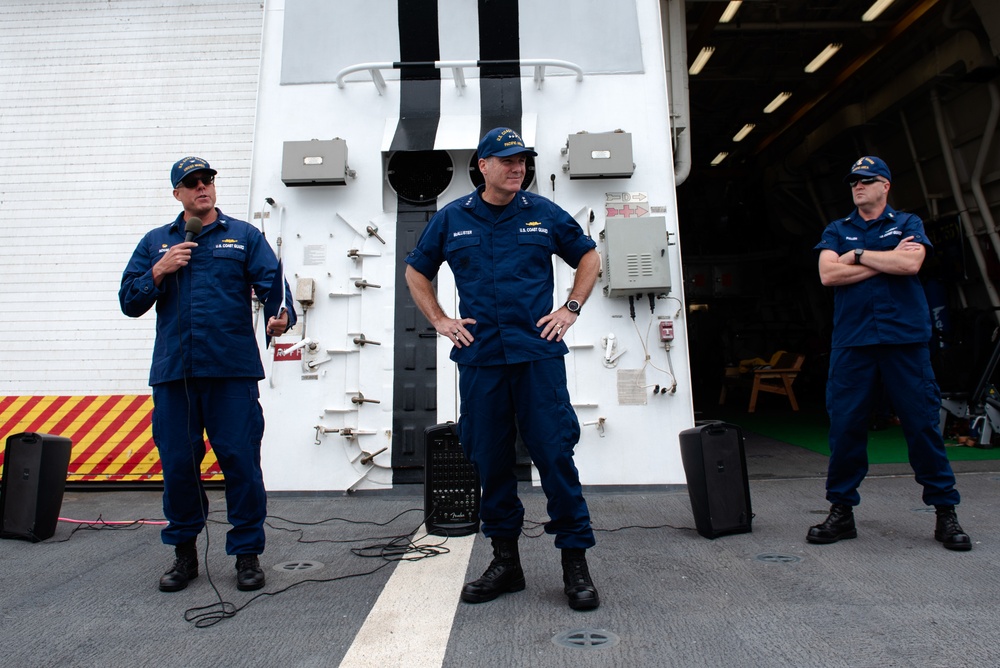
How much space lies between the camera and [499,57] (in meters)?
5.06

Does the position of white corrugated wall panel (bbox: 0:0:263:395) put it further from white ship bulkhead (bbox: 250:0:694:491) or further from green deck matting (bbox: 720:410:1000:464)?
green deck matting (bbox: 720:410:1000:464)

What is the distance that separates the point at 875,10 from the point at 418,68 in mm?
6448

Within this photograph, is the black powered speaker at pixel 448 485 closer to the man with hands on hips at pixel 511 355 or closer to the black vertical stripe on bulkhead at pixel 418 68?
the man with hands on hips at pixel 511 355

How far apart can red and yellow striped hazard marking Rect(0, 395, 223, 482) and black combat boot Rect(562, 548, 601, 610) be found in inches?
140

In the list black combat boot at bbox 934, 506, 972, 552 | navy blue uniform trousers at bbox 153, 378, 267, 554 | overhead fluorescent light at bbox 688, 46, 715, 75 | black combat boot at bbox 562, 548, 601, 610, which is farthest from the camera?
overhead fluorescent light at bbox 688, 46, 715, 75

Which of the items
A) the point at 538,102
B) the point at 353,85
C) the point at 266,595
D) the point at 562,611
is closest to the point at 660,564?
the point at 562,611

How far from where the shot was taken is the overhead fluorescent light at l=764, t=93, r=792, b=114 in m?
11.5

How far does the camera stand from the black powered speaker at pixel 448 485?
12.2 feet

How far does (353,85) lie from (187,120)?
69.1 inches

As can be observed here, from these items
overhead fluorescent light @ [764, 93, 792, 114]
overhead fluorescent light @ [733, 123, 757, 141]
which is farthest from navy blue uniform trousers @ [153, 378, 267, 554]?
overhead fluorescent light @ [733, 123, 757, 141]

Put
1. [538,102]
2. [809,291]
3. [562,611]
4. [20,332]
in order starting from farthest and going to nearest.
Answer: [809,291], [20,332], [538,102], [562,611]

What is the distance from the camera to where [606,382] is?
468 centimetres

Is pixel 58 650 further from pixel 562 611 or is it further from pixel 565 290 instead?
pixel 565 290

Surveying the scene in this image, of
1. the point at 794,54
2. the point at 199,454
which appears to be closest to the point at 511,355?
the point at 199,454
